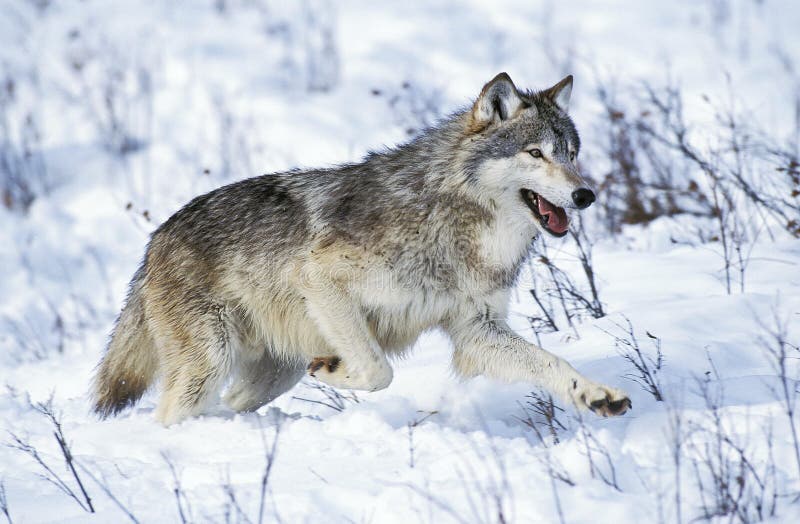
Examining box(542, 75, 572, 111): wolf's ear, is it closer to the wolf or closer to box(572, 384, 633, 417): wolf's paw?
the wolf

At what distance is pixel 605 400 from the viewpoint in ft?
12.7

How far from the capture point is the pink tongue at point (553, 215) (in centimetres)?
420

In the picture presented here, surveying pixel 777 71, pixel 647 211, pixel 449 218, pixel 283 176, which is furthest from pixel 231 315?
pixel 777 71

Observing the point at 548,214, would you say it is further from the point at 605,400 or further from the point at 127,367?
the point at 127,367

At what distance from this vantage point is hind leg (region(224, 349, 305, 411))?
5.11 meters

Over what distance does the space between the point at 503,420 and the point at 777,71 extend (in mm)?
8520

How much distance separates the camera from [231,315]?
15.5 ft

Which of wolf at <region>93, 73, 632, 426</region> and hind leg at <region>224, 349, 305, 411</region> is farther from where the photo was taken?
hind leg at <region>224, 349, 305, 411</region>

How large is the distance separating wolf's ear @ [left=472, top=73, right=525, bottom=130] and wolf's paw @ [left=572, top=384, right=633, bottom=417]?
4.50 feet

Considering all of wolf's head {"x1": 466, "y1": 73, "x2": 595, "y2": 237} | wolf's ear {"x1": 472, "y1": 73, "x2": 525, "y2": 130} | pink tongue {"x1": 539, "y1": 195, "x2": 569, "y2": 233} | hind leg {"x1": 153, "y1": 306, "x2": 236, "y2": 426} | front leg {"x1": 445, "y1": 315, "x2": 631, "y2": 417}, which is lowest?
hind leg {"x1": 153, "y1": 306, "x2": 236, "y2": 426}

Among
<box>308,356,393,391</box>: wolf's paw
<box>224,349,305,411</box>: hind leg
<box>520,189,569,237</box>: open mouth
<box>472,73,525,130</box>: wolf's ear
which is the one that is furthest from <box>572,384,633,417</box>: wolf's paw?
<box>224,349,305,411</box>: hind leg

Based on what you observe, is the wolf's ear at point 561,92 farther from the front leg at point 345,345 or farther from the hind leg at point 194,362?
the hind leg at point 194,362

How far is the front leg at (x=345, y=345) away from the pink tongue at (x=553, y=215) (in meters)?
0.98

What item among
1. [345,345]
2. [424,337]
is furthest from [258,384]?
[424,337]
